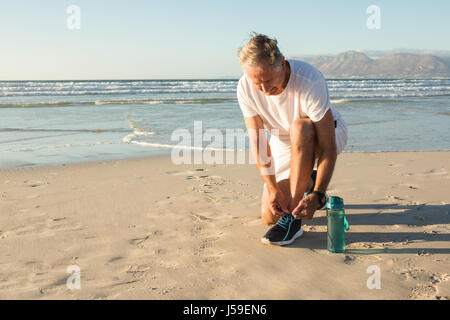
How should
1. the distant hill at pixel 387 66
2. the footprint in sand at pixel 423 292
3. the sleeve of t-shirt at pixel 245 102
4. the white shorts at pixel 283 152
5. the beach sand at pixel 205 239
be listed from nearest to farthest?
the footprint in sand at pixel 423 292
the beach sand at pixel 205 239
the sleeve of t-shirt at pixel 245 102
the white shorts at pixel 283 152
the distant hill at pixel 387 66

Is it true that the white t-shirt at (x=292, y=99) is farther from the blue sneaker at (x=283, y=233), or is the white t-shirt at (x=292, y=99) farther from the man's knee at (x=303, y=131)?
the blue sneaker at (x=283, y=233)

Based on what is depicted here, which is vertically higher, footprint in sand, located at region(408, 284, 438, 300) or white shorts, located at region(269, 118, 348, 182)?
white shorts, located at region(269, 118, 348, 182)

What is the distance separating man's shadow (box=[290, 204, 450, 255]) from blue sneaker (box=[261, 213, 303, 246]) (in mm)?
78

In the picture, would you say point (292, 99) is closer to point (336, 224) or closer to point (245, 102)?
point (245, 102)

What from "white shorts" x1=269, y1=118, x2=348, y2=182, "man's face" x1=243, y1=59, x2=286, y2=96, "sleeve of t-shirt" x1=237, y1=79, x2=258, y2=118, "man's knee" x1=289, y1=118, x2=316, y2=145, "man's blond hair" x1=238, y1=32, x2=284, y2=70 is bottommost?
"white shorts" x1=269, y1=118, x2=348, y2=182

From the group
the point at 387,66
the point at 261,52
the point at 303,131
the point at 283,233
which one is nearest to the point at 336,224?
the point at 283,233

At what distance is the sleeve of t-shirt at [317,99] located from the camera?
9.28ft

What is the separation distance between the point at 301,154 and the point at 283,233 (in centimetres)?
56

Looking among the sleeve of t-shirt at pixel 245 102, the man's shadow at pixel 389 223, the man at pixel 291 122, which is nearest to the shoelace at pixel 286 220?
the man at pixel 291 122

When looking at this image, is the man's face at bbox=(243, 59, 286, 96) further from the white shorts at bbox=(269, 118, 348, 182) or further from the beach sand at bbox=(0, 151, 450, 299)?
the beach sand at bbox=(0, 151, 450, 299)

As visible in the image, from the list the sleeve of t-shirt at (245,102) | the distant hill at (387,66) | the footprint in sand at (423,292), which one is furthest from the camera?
the distant hill at (387,66)

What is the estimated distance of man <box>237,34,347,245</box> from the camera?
8.70 feet

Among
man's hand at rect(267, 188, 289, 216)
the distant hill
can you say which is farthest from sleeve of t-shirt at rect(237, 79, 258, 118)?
the distant hill

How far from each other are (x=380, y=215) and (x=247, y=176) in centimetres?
174
